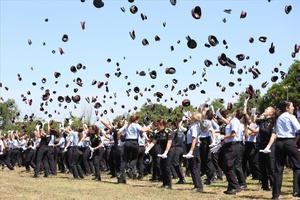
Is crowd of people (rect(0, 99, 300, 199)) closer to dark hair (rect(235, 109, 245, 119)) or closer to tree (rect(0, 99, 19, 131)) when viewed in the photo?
dark hair (rect(235, 109, 245, 119))

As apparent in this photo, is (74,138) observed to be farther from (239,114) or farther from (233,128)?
(233,128)

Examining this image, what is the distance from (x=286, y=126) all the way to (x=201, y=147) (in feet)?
18.2

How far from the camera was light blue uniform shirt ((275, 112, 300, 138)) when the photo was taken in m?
11.8

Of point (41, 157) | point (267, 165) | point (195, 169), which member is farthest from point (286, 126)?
point (41, 157)

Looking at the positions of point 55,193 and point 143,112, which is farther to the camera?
point 143,112

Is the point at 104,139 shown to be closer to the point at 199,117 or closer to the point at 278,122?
the point at 199,117

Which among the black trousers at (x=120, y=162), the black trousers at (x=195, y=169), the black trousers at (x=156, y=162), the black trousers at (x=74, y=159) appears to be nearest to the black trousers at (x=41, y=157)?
the black trousers at (x=74, y=159)

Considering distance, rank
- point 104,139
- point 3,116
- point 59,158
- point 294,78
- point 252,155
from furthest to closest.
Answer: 1. point 3,116
2. point 294,78
3. point 59,158
4. point 104,139
5. point 252,155

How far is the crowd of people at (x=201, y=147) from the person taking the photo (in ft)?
39.8

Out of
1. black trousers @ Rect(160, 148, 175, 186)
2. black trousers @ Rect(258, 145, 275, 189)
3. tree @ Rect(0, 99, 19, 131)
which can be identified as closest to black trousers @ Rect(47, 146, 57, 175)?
black trousers @ Rect(160, 148, 175, 186)

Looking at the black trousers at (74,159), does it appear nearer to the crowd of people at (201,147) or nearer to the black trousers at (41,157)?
the crowd of people at (201,147)

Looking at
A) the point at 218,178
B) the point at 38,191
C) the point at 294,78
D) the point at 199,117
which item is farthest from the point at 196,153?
the point at 294,78

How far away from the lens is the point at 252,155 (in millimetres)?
16656

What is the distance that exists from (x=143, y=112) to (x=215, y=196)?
361 ft
